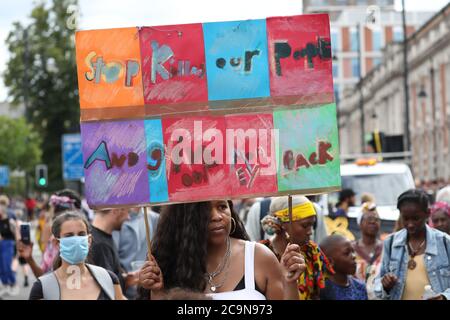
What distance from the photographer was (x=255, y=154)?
5836 millimetres

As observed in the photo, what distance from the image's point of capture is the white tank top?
5.42 metres

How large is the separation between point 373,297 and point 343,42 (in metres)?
118

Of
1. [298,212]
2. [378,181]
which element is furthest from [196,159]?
[378,181]

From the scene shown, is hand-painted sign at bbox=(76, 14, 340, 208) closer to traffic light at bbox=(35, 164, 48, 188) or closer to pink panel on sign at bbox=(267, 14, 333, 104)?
pink panel on sign at bbox=(267, 14, 333, 104)

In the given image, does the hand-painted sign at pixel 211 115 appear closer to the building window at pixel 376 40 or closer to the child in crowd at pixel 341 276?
the child in crowd at pixel 341 276

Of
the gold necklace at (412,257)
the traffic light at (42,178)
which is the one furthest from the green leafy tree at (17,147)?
the gold necklace at (412,257)

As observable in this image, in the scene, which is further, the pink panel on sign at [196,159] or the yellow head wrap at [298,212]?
the yellow head wrap at [298,212]

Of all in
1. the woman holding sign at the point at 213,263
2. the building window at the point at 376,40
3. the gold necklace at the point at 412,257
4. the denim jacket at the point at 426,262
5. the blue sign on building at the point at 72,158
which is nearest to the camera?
the woman holding sign at the point at 213,263

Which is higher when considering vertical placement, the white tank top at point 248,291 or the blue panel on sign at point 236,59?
the blue panel on sign at point 236,59

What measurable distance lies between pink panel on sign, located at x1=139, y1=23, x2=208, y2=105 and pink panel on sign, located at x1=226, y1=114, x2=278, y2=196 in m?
0.24

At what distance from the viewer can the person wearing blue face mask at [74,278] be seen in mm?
6906

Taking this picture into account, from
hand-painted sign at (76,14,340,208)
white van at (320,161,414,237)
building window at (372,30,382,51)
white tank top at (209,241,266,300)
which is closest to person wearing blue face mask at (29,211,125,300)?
hand-painted sign at (76,14,340,208)

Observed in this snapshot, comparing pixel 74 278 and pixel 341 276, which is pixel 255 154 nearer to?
pixel 74 278

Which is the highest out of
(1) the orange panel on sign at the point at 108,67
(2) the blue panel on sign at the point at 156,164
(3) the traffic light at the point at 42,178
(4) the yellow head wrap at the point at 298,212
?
(1) the orange panel on sign at the point at 108,67
